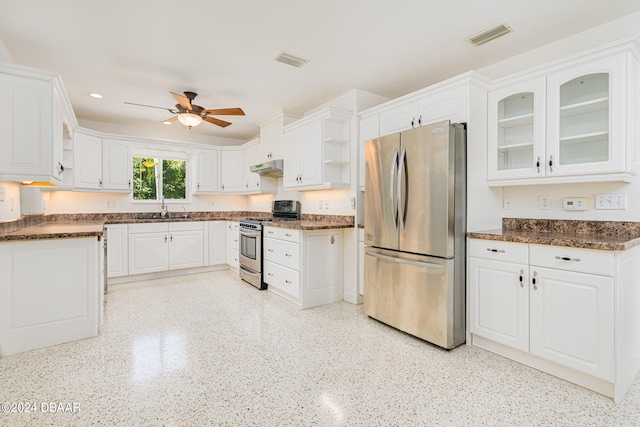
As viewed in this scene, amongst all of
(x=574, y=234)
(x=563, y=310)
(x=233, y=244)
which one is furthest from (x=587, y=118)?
(x=233, y=244)

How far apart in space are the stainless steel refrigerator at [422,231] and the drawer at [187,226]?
10.9 feet

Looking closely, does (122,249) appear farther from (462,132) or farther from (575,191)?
(575,191)

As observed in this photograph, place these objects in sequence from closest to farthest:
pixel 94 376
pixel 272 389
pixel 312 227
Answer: pixel 272 389 < pixel 94 376 < pixel 312 227

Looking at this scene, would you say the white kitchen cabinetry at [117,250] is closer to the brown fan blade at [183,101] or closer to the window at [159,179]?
Result: the window at [159,179]

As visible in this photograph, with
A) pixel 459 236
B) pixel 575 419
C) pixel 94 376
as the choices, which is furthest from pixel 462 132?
pixel 94 376

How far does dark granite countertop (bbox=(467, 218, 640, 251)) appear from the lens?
183 cm

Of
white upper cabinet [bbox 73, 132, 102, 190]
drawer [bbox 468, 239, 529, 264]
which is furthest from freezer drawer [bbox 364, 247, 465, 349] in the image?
white upper cabinet [bbox 73, 132, 102, 190]

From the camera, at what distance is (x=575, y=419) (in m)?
1.64

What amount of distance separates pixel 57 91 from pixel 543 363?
4.27 m

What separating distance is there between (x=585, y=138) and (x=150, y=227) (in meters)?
5.12

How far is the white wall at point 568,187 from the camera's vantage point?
2191 mm

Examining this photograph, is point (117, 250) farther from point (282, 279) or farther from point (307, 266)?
point (307, 266)

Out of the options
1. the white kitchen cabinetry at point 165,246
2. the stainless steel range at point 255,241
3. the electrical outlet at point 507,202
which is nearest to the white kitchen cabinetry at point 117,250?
the white kitchen cabinetry at point 165,246

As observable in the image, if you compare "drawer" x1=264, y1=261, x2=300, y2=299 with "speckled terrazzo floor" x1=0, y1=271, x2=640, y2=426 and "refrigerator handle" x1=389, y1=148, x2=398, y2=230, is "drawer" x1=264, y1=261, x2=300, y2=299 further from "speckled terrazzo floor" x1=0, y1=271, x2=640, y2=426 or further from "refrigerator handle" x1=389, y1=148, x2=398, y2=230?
"refrigerator handle" x1=389, y1=148, x2=398, y2=230
